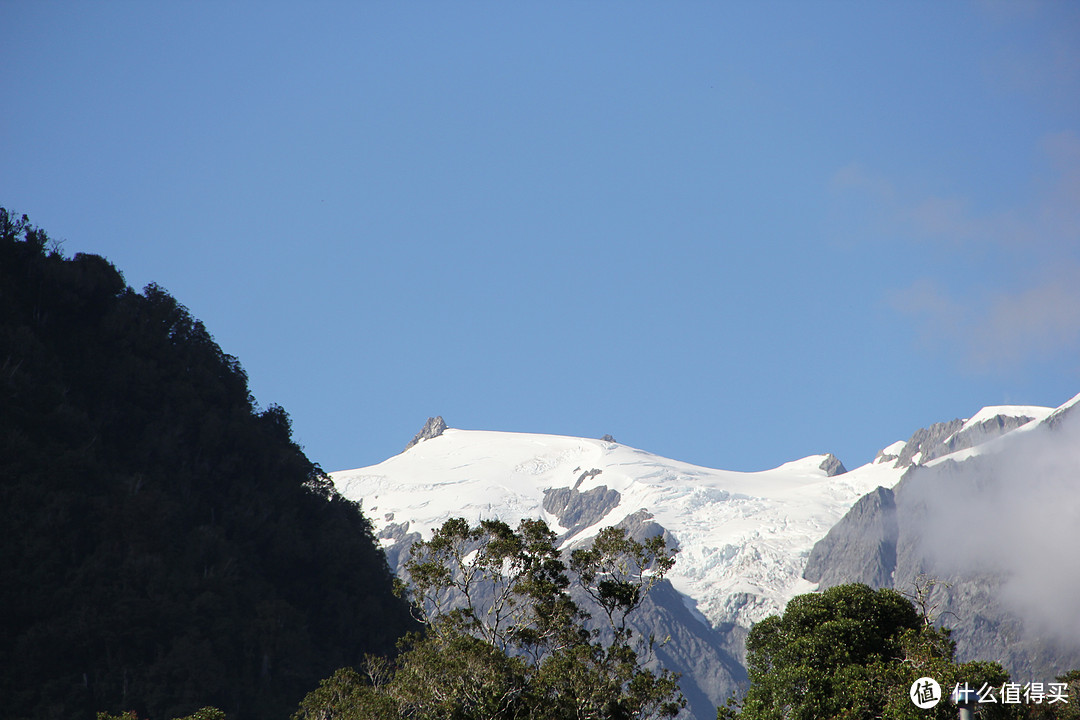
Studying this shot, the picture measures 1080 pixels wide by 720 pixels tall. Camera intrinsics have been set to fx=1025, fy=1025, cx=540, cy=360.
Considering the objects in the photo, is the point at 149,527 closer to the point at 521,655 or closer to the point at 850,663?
the point at 521,655

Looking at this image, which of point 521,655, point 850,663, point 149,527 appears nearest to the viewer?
point 850,663

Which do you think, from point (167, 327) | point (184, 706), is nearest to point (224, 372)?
point (167, 327)

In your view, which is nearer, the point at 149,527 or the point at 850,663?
the point at 850,663

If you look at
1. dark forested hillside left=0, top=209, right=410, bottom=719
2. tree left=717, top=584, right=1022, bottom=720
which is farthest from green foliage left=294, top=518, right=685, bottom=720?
dark forested hillside left=0, top=209, right=410, bottom=719

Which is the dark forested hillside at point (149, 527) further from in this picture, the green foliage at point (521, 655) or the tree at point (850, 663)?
the tree at point (850, 663)

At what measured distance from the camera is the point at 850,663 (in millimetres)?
48281

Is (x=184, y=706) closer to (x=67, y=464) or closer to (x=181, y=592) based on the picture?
(x=181, y=592)

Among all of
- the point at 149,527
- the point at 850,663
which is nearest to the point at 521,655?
the point at 850,663

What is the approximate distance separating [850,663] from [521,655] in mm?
15767

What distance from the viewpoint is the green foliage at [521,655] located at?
4603 cm

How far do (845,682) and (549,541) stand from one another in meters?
16.7

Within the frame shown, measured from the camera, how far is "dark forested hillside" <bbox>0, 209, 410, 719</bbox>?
9088cm

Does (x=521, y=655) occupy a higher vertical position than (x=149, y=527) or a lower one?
lower

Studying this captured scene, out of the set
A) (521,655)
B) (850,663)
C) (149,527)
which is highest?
(149,527)
